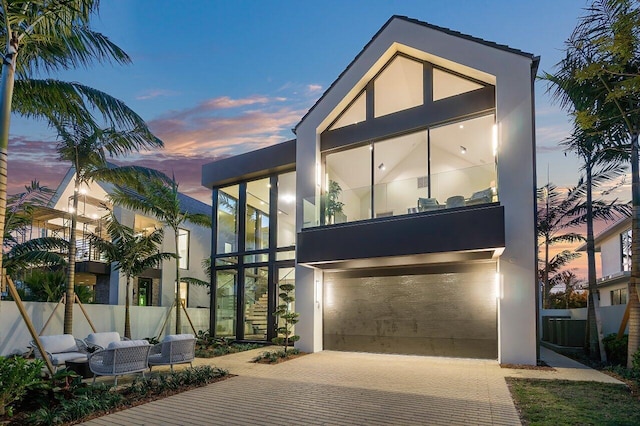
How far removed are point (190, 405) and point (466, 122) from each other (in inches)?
370

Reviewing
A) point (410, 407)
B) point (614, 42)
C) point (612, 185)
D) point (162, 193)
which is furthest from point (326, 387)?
point (612, 185)

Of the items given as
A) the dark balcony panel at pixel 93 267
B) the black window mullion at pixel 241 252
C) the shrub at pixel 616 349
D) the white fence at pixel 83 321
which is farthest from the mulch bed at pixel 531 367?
the dark balcony panel at pixel 93 267

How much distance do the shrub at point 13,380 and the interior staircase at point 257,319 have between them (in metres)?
9.29

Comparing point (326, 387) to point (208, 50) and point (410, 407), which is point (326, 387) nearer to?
point (410, 407)

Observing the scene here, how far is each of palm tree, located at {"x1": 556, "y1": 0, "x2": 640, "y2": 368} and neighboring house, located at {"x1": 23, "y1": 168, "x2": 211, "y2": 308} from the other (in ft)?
52.9

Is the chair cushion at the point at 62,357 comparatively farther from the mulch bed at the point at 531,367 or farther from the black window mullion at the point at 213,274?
the mulch bed at the point at 531,367

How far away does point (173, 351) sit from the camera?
29.7 ft

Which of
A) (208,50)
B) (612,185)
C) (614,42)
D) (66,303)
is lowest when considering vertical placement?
(66,303)

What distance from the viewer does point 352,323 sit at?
12922 millimetres

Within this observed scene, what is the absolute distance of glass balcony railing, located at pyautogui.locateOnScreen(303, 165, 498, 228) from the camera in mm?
10383

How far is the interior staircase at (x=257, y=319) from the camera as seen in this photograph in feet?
48.3

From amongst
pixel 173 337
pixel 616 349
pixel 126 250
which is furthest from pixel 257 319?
pixel 616 349

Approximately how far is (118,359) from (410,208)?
24.3 ft

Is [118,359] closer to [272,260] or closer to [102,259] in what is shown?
[272,260]
